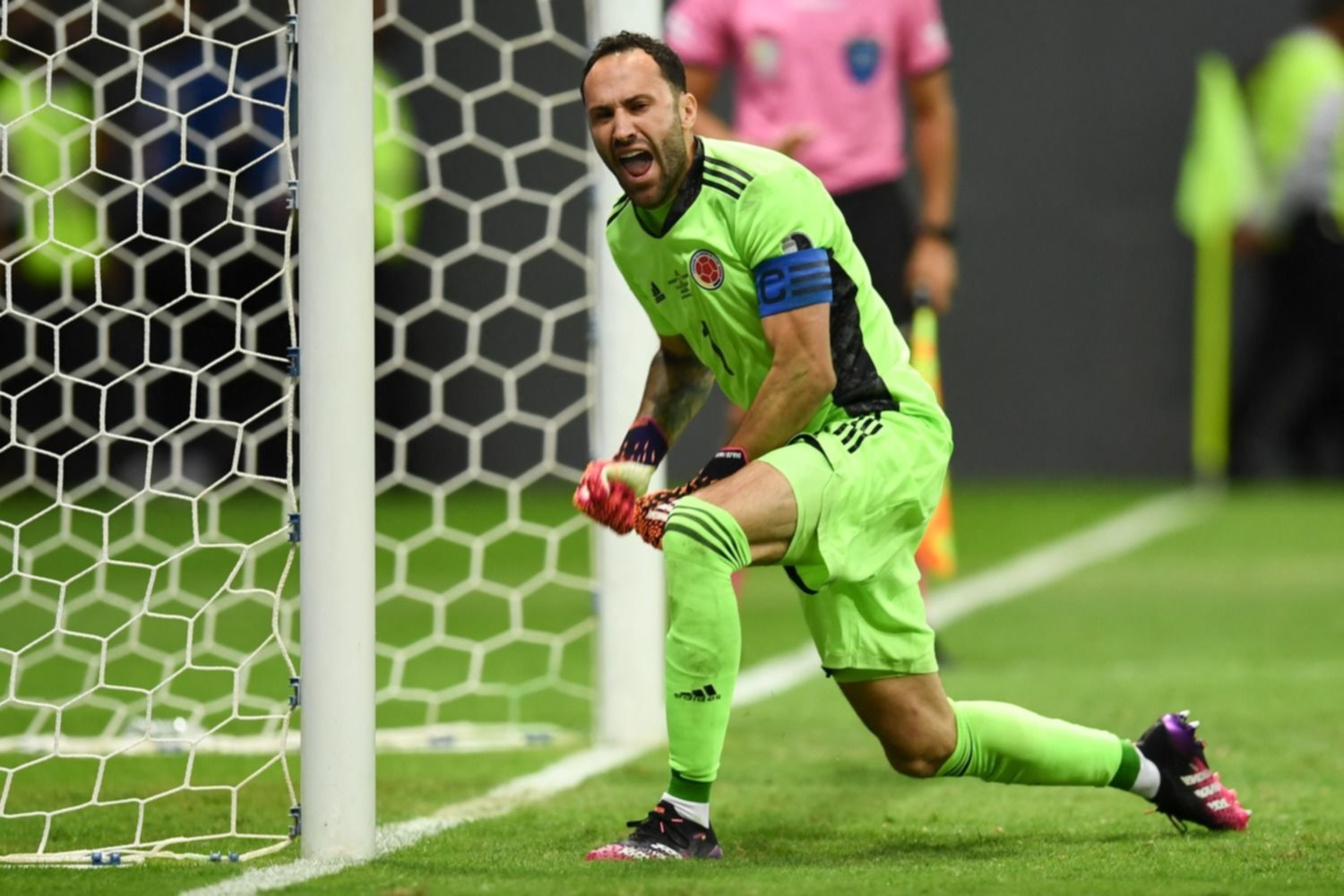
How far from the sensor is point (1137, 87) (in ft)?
42.0

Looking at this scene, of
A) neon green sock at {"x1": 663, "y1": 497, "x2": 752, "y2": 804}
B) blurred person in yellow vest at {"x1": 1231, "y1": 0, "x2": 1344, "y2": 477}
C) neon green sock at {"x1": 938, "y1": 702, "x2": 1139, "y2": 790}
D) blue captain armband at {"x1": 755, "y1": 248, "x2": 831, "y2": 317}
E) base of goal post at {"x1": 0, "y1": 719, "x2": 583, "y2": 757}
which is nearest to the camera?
neon green sock at {"x1": 663, "y1": 497, "x2": 752, "y2": 804}

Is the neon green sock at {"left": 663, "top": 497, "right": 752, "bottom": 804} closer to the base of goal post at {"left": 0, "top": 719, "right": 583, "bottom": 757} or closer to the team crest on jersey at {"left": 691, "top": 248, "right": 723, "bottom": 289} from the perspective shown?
the team crest on jersey at {"left": 691, "top": 248, "right": 723, "bottom": 289}

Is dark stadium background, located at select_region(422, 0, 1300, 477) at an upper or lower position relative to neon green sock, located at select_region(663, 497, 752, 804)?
upper

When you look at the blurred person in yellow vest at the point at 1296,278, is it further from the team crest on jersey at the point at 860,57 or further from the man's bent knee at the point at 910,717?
the man's bent knee at the point at 910,717

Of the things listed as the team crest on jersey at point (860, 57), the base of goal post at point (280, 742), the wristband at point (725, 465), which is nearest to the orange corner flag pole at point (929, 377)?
the team crest on jersey at point (860, 57)

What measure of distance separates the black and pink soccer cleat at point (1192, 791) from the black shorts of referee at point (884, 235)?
94.9 inches

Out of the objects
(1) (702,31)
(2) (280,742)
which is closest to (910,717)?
(2) (280,742)

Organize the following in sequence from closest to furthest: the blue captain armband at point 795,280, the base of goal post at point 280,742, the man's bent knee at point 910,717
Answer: the blue captain armband at point 795,280 < the man's bent knee at point 910,717 < the base of goal post at point 280,742

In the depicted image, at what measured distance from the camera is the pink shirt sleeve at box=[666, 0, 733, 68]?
6488mm

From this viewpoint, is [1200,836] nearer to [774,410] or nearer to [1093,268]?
[774,410]

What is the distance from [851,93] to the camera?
641cm

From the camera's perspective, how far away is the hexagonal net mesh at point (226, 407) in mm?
4770

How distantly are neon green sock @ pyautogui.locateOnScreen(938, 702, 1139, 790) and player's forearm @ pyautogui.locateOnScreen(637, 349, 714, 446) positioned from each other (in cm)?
75

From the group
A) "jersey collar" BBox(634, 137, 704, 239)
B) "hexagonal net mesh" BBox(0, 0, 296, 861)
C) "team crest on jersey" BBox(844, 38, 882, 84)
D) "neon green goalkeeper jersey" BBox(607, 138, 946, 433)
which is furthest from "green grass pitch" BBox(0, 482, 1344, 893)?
"team crest on jersey" BBox(844, 38, 882, 84)
